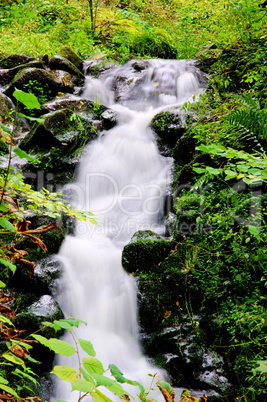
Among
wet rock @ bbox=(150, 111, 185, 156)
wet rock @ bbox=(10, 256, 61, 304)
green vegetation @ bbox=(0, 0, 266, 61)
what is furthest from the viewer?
green vegetation @ bbox=(0, 0, 266, 61)

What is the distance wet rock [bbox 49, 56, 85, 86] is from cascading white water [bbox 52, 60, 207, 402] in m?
0.28

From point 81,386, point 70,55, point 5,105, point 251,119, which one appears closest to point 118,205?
point 251,119

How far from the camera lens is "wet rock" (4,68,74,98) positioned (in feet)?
18.8

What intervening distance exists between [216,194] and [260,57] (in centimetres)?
257

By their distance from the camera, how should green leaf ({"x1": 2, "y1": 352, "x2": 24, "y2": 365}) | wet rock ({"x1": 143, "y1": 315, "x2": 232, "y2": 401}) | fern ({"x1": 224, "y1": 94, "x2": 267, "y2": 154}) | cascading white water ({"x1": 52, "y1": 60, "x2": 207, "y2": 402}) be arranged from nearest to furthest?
green leaf ({"x1": 2, "y1": 352, "x2": 24, "y2": 365}) < wet rock ({"x1": 143, "y1": 315, "x2": 232, "y2": 401}) < fern ({"x1": 224, "y1": 94, "x2": 267, "y2": 154}) < cascading white water ({"x1": 52, "y1": 60, "x2": 207, "y2": 402})

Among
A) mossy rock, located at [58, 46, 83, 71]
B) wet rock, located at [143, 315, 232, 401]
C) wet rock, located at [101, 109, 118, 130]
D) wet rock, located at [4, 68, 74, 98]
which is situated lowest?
wet rock, located at [143, 315, 232, 401]

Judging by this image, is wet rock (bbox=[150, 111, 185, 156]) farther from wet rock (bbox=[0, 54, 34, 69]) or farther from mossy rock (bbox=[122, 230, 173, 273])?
wet rock (bbox=[0, 54, 34, 69])

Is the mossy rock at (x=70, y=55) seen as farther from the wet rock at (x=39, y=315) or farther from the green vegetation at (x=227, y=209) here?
the wet rock at (x=39, y=315)

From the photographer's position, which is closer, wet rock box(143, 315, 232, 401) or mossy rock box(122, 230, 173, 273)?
wet rock box(143, 315, 232, 401)

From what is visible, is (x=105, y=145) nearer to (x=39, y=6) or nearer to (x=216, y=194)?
(x=216, y=194)

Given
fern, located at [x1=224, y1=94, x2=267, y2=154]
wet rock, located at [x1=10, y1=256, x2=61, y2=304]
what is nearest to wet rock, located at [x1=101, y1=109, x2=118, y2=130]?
fern, located at [x1=224, y1=94, x2=267, y2=154]

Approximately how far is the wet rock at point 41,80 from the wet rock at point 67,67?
390 millimetres

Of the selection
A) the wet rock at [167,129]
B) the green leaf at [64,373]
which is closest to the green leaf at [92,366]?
the green leaf at [64,373]

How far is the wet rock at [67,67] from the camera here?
6656mm
